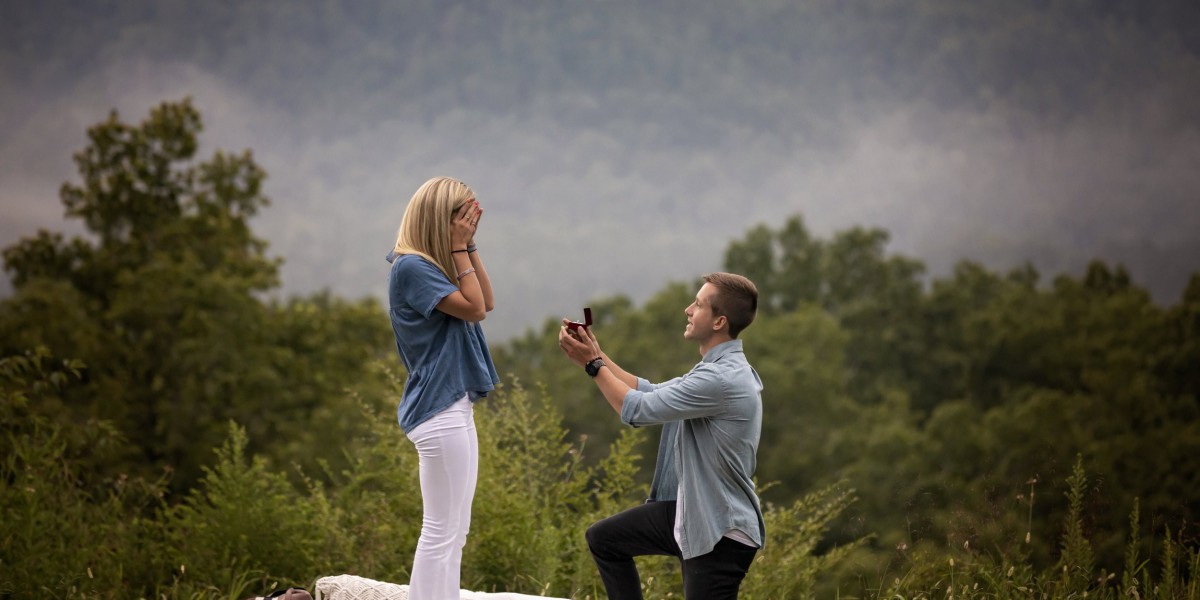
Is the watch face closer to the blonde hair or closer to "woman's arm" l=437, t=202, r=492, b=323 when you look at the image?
"woman's arm" l=437, t=202, r=492, b=323

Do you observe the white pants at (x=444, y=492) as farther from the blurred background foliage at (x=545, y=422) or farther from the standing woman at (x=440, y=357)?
the blurred background foliage at (x=545, y=422)

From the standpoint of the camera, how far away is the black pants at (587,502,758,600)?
381 cm

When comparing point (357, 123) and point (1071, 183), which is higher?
point (357, 123)

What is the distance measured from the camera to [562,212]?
13200cm

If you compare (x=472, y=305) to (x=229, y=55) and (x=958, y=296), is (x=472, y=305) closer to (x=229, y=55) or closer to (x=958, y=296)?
(x=958, y=296)

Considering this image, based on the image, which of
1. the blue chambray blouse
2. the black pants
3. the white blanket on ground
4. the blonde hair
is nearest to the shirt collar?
the black pants

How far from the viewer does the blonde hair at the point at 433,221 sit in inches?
148

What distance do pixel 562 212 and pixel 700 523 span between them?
129 metres

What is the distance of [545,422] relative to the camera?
6199 mm

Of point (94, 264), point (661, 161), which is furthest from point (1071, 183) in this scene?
point (94, 264)

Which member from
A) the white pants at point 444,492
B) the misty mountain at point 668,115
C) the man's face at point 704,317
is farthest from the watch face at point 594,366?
the misty mountain at point 668,115

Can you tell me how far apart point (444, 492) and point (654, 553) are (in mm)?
875

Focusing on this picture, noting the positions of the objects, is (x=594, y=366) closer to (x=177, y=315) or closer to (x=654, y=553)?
(x=654, y=553)

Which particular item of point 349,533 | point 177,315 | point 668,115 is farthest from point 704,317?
point 668,115
